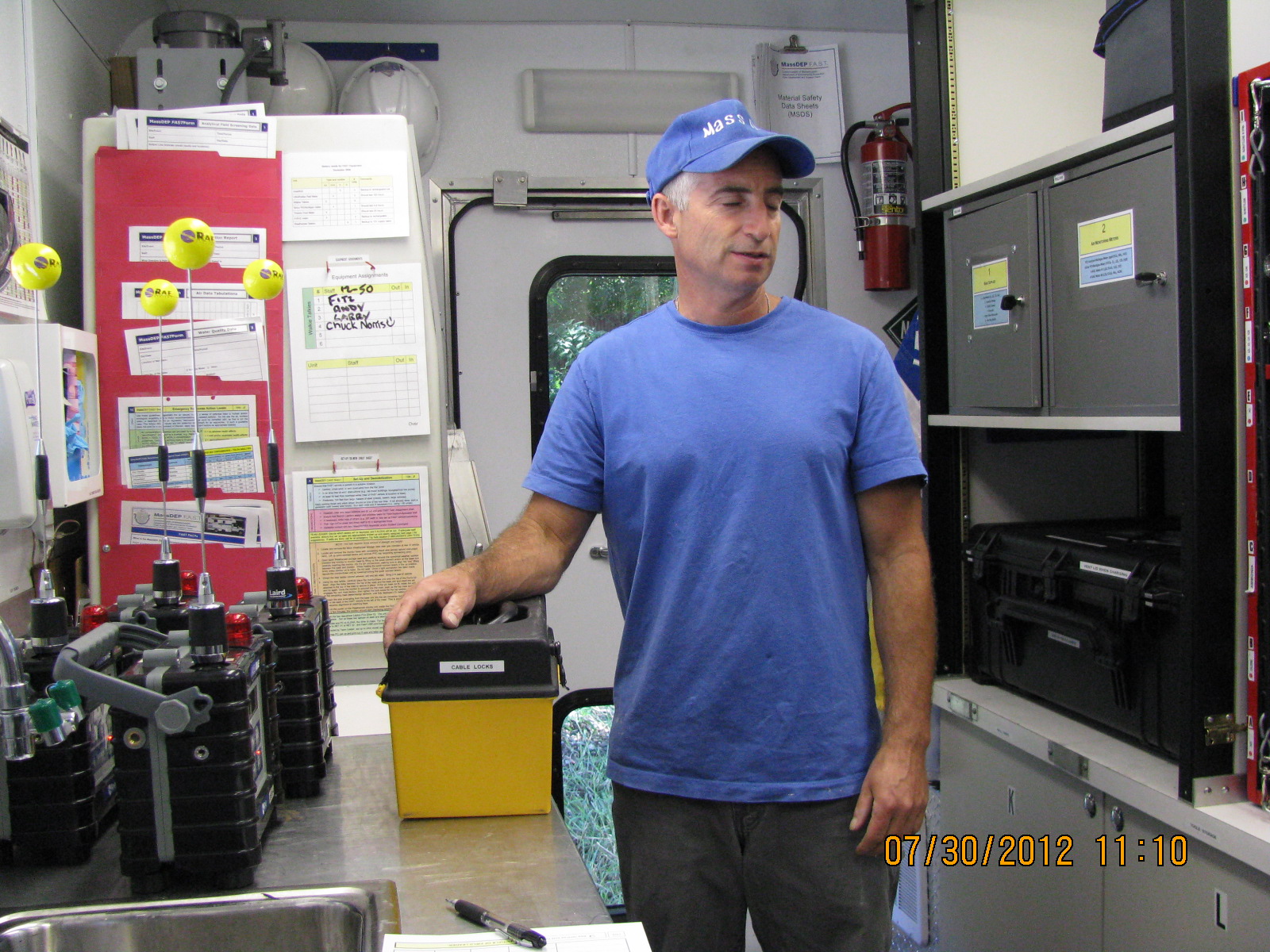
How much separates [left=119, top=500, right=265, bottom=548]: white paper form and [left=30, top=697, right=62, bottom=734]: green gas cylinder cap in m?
1.27

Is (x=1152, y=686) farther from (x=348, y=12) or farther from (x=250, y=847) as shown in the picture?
(x=348, y=12)

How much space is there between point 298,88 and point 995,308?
206 cm

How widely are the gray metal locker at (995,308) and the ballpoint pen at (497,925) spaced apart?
5.36 feet

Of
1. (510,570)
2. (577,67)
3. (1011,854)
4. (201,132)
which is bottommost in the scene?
(1011,854)

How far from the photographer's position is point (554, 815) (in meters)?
1.35

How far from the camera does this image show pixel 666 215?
1.57 m

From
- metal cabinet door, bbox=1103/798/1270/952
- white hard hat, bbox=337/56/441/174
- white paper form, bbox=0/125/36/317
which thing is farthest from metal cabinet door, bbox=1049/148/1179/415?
white paper form, bbox=0/125/36/317

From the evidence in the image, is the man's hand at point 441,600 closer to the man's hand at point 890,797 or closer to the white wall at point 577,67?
the man's hand at point 890,797

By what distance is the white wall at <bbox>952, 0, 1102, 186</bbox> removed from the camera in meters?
2.51

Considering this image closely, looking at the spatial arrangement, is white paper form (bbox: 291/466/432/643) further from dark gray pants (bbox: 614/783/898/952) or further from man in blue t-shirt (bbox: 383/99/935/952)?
dark gray pants (bbox: 614/783/898/952)

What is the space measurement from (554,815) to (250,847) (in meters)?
0.40

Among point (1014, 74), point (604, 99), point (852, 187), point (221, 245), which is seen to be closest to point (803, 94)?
point (852, 187)

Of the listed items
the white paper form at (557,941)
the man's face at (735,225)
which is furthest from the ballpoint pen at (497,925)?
the man's face at (735,225)

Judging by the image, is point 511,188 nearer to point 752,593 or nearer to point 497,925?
point 752,593
